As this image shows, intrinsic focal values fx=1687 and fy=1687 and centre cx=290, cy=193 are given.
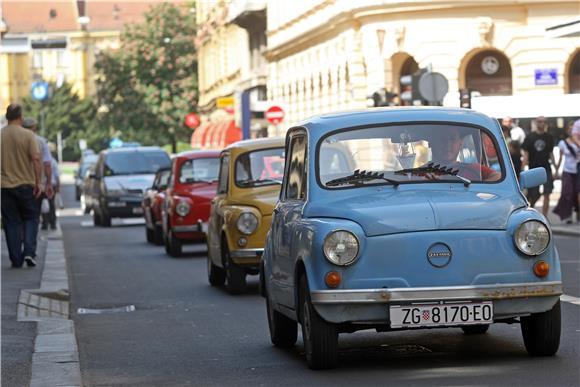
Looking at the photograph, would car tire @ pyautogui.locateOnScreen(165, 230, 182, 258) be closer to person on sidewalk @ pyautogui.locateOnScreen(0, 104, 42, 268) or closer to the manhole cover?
person on sidewalk @ pyautogui.locateOnScreen(0, 104, 42, 268)

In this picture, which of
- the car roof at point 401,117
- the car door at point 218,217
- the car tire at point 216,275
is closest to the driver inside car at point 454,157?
the car roof at point 401,117

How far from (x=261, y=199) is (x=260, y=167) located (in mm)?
1145

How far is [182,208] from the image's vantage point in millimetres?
24297

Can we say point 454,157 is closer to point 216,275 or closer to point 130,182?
point 216,275

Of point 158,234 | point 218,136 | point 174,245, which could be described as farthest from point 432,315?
point 218,136

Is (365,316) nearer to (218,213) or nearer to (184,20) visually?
(218,213)

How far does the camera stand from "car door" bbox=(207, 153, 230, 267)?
1738cm

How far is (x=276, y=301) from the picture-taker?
11.0 m

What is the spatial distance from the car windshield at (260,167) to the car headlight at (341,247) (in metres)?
7.94

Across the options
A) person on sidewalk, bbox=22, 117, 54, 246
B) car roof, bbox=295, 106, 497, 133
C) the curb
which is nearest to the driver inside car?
car roof, bbox=295, 106, 497, 133

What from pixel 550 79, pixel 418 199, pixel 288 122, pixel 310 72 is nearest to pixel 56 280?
pixel 418 199

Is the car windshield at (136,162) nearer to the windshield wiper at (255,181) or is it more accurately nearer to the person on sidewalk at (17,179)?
the person on sidewalk at (17,179)

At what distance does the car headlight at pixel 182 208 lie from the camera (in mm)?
24250

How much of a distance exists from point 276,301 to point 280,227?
512mm
